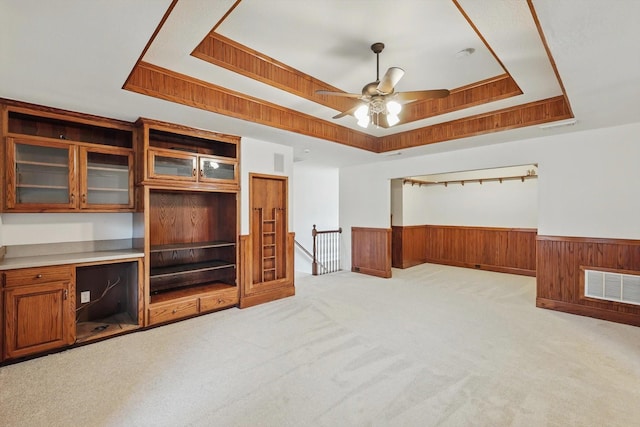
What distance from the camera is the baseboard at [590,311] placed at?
366 centimetres

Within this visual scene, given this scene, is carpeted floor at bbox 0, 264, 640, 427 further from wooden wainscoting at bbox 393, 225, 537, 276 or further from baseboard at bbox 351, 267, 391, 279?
wooden wainscoting at bbox 393, 225, 537, 276

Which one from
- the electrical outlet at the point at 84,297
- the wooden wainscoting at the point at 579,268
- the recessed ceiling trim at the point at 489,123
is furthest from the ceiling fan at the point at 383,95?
the electrical outlet at the point at 84,297

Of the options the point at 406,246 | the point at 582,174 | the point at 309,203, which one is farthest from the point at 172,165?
the point at 406,246

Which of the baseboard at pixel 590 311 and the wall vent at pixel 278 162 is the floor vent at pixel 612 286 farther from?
the wall vent at pixel 278 162

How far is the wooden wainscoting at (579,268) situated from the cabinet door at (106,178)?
569cm

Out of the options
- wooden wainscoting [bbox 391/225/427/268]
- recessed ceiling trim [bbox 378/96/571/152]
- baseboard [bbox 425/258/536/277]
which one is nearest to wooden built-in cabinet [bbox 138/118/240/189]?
recessed ceiling trim [bbox 378/96/571/152]

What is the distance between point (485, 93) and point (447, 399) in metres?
3.25

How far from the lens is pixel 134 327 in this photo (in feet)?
11.1

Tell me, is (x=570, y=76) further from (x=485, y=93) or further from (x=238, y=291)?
(x=238, y=291)

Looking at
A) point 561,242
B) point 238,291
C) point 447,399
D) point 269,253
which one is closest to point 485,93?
point 561,242

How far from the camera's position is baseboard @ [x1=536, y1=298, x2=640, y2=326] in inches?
144

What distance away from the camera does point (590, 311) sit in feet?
12.8

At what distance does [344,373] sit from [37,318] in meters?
2.91

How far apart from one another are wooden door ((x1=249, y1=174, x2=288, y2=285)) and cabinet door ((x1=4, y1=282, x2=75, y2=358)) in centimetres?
213
